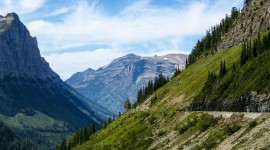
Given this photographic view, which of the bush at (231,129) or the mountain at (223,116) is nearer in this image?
the mountain at (223,116)

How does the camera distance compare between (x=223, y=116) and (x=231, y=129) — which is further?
(x=223, y=116)

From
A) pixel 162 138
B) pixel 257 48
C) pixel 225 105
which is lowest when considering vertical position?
pixel 162 138

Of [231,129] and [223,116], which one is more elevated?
[223,116]

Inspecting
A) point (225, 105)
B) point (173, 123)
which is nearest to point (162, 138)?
point (173, 123)

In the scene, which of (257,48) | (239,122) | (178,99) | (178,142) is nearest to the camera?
(239,122)

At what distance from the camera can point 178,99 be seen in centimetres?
16562

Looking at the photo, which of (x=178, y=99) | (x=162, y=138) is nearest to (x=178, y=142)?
(x=162, y=138)

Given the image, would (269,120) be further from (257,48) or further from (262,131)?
(257,48)

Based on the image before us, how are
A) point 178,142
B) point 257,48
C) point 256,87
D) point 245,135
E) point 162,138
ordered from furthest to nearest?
point 257,48
point 162,138
point 256,87
point 178,142
point 245,135

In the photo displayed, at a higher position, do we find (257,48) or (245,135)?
(257,48)

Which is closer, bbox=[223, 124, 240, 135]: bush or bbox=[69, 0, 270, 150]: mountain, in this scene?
bbox=[69, 0, 270, 150]: mountain

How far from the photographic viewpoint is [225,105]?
358 ft

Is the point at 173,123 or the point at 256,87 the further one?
the point at 173,123

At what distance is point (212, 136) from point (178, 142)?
18309 mm
